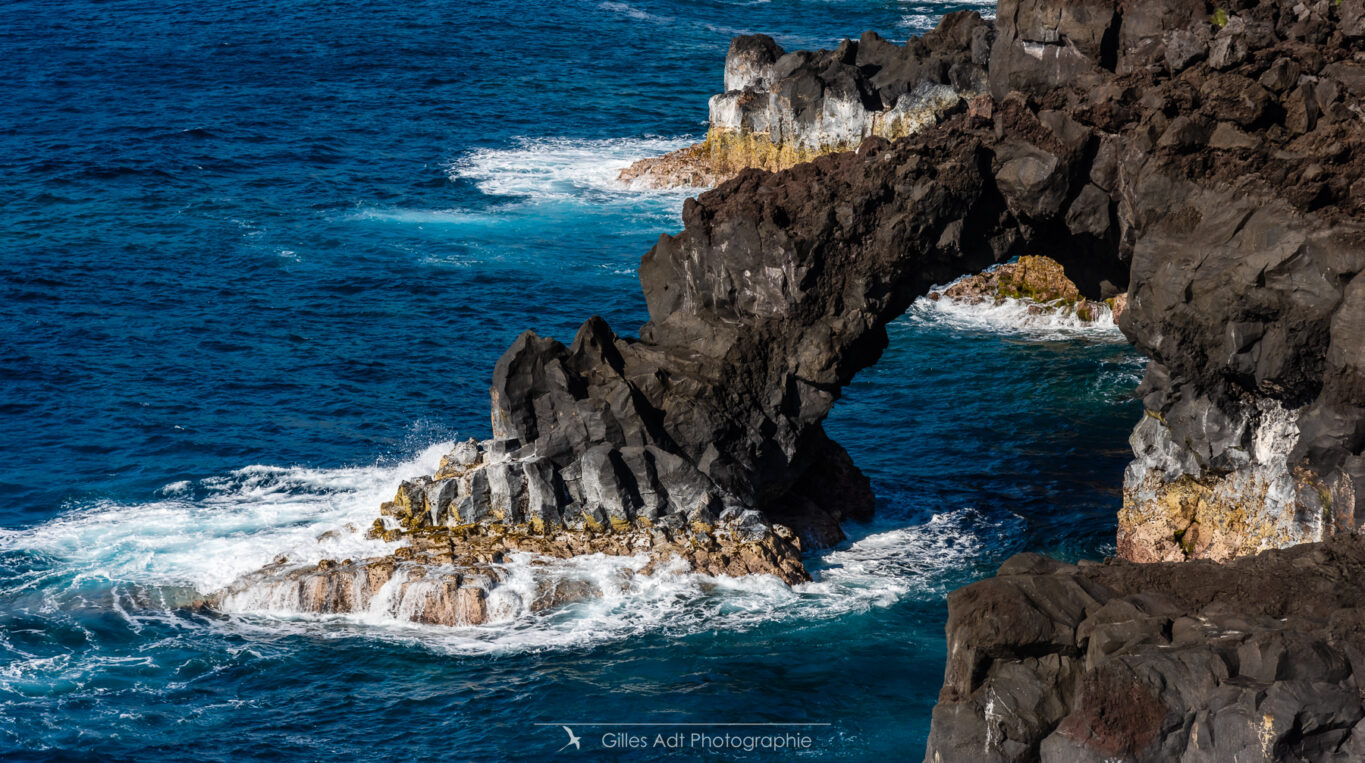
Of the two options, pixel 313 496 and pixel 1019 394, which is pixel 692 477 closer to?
pixel 313 496

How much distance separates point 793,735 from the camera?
1487 inches

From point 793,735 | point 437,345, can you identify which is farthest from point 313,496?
A: point 793,735

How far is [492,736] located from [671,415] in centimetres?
1256

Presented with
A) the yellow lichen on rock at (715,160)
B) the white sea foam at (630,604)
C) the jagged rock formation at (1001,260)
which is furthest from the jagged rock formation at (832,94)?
the white sea foam at (630,604)

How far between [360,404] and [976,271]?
2842cm

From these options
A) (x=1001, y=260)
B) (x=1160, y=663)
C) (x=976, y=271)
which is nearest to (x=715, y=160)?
(x=1001, y=260)

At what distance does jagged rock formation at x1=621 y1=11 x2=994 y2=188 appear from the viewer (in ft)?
284

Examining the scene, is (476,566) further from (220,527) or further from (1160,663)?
(1160,663)

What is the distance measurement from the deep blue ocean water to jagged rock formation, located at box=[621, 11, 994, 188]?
20.9 feet

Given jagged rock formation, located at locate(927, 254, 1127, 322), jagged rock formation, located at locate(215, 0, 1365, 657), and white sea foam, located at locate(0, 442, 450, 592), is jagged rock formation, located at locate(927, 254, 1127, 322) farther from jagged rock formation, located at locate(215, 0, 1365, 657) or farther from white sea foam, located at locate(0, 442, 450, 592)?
white sea foam, located at locate(0, 442, 450, 592)

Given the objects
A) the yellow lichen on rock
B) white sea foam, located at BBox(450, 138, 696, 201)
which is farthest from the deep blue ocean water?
the yellow lichen on rock

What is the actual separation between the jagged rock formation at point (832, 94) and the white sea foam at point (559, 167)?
5359 millimetres

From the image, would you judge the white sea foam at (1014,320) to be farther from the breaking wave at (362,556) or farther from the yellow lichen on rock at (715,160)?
the breaking wave at (362,556)

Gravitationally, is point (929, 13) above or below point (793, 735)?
above
